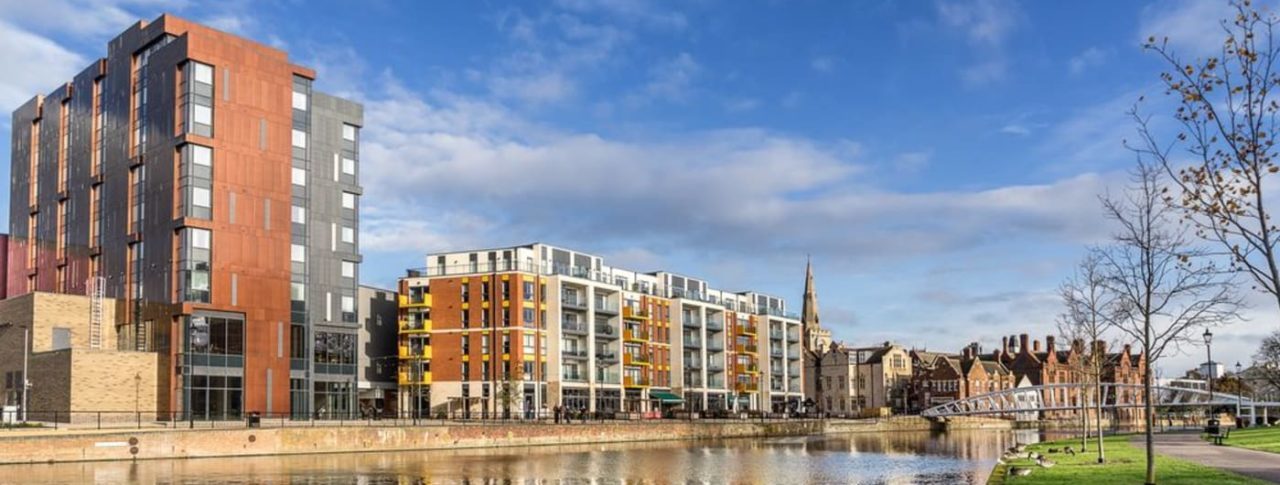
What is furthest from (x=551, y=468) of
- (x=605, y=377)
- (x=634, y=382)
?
(x=634, y=382)

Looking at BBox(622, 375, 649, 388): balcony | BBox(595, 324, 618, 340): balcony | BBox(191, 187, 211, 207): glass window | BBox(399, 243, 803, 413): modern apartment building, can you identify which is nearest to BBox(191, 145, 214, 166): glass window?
BBox(191, 187, 211, 207): glass window

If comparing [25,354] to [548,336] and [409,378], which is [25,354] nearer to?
[409,378]

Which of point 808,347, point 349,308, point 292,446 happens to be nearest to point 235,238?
point 349,308

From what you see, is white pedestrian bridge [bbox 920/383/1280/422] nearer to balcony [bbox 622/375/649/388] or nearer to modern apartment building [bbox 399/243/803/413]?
modern apartment building [bbox 399/243/803/413]

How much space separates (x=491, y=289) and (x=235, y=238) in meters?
36.6

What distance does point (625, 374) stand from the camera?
405 feet

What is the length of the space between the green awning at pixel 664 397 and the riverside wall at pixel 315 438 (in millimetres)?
31685

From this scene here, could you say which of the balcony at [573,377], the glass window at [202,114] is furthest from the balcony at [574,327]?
the glass window at [202,114]

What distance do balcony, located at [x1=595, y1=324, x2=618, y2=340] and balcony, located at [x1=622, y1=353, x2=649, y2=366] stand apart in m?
2.49

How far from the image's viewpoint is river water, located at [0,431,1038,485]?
137 feet

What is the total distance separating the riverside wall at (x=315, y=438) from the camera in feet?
165

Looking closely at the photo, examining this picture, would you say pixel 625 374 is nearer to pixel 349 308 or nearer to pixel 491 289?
pixel 491 289

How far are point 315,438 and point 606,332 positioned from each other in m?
62.0

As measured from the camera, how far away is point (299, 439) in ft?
198
